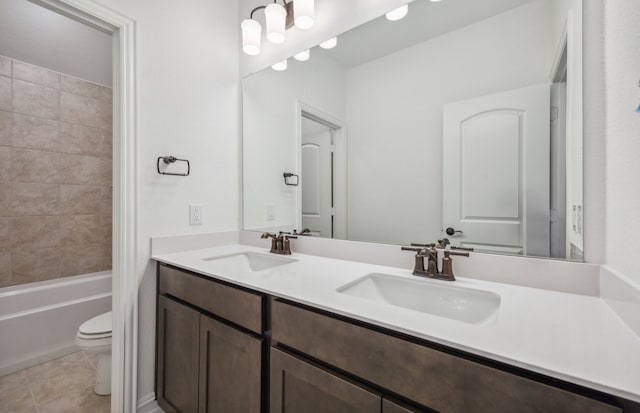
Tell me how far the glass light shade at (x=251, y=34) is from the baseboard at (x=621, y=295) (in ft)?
6.12

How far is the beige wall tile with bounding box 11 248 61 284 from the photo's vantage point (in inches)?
84.0

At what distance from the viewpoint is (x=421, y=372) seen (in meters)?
0.61

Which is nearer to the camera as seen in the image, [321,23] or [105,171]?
[321,23]

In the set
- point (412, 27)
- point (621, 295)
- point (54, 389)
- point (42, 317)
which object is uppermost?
point (412, 27)

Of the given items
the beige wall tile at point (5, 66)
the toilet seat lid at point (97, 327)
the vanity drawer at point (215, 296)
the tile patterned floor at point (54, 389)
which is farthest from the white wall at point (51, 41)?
the tile patterned floor at point (54, 389)

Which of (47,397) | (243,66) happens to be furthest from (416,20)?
(47,397)

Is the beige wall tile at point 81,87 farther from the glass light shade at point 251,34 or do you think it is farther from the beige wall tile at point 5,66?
the glass light shade at point 251,34

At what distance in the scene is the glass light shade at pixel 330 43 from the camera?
146 cm

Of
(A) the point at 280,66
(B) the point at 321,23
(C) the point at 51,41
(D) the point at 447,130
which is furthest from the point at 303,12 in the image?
(C) the point at 51,41

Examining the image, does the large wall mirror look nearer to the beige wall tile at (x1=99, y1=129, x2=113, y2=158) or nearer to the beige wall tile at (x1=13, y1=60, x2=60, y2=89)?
the beige wall tile at (x1=99, y1=129, x2=113, y2=158)

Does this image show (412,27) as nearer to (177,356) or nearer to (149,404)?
(177,356)

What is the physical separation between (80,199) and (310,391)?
9.04 feet

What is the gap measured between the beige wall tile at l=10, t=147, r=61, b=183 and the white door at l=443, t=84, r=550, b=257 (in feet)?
9.83

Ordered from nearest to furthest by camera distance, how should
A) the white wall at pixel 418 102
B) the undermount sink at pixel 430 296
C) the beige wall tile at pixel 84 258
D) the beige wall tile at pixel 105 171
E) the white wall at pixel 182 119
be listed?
the undermount sink at pixel 430 296 < the white wall at pixel 418 102 < the white wall at pixel 182 119 < the beige wall tile at pixel 84 258 < the beige wall tile at pixel 105 171
